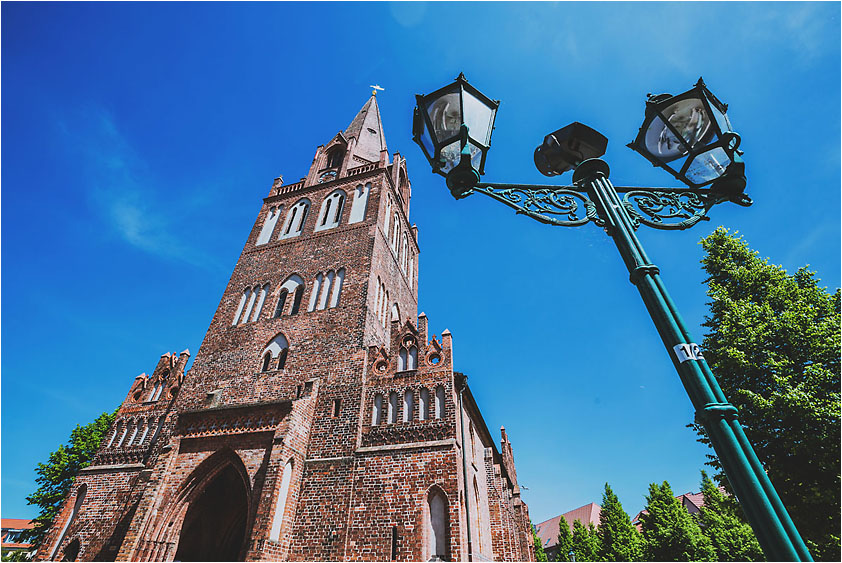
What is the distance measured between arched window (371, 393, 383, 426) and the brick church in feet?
0.16

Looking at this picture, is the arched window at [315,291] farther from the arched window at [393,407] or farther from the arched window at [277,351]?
the arched window at [393,407]

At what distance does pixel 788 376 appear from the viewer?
412 inches

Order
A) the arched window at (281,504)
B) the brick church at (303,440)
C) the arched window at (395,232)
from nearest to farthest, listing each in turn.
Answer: the arched window at (281,504) → the brick church at (303,440) → the arched window at (395,232)

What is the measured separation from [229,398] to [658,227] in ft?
46.9

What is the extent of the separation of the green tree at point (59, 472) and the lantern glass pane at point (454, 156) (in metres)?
26.8

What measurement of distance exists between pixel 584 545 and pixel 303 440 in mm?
34495

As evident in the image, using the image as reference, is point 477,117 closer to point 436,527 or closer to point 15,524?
point 436,527

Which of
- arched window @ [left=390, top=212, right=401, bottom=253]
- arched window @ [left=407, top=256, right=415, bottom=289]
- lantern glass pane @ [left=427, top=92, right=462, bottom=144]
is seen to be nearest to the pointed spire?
arched window @ [left=390, top=212, right=401, bottom=253]

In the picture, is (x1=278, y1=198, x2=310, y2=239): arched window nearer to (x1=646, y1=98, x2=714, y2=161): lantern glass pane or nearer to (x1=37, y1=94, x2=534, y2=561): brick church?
(x1=37, y1=94, x2=534, y2=561): brick church

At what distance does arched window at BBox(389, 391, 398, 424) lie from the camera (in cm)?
1230

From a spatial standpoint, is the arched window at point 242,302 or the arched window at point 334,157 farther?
A: the arched window at point 334,157

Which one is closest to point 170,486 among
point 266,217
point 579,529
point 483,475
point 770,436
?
point 483,475

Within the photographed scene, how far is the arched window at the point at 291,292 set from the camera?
16656 mm

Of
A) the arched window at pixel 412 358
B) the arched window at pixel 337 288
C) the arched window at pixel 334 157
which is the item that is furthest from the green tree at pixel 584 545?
the arched window at pixel 334 157
